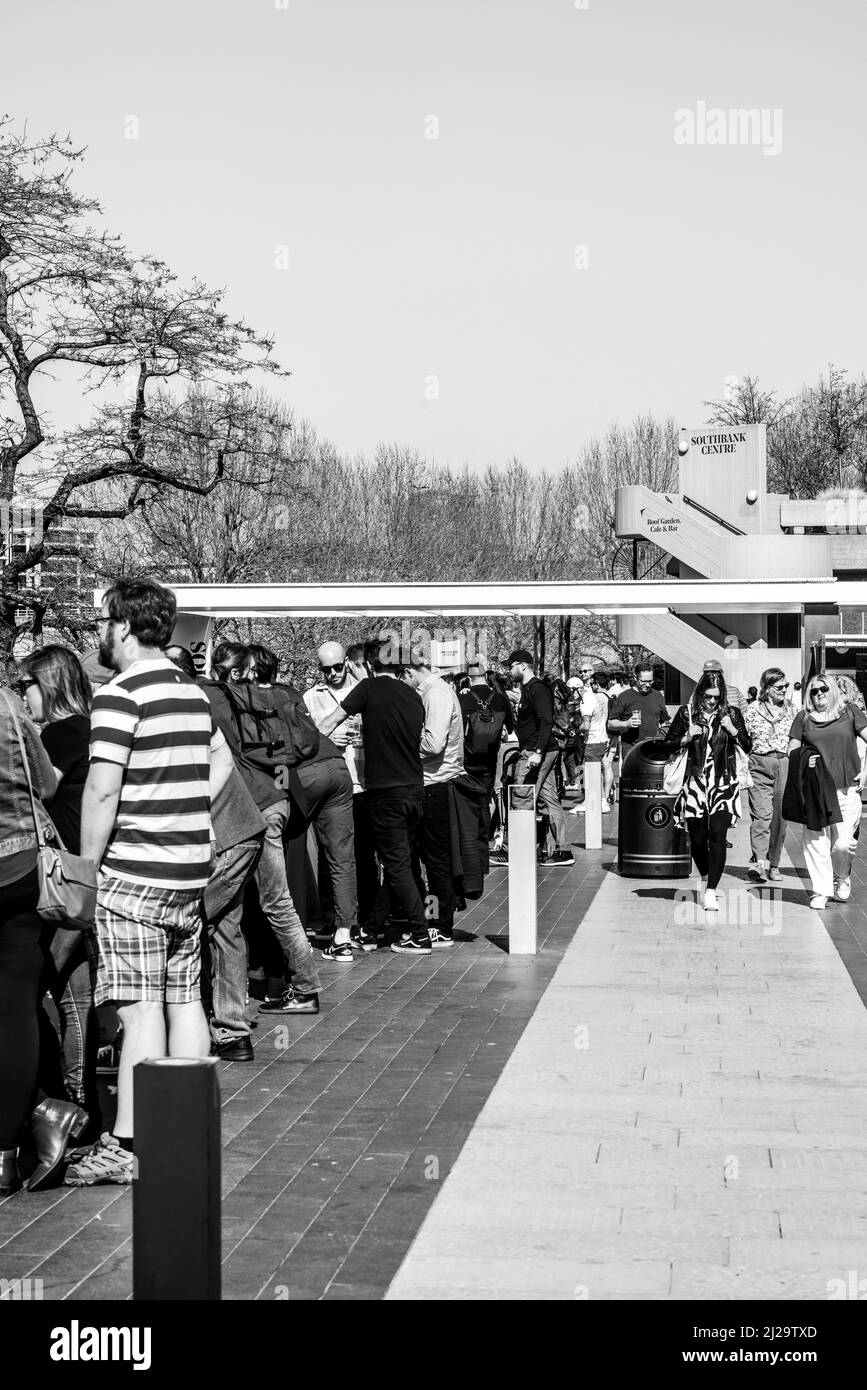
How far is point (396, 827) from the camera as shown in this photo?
9.84 m

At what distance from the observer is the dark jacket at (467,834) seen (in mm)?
10727

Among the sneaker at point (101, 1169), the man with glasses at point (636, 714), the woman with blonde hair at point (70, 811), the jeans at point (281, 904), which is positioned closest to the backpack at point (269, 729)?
the jeans at point (281, 904)

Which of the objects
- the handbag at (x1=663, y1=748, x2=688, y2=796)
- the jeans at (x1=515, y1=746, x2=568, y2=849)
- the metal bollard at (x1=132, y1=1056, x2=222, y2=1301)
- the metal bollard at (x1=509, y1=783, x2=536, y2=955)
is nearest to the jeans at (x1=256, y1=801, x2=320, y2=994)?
the metal bollard at (x1=509, y1=783, x2=536, y2=955)

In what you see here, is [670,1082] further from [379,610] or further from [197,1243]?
[379,610]

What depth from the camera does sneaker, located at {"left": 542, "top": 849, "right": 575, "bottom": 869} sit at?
49.9ft

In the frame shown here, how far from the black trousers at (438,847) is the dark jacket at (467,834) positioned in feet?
0.32

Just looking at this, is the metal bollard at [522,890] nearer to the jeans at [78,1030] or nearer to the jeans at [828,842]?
the jeans at [828,842]

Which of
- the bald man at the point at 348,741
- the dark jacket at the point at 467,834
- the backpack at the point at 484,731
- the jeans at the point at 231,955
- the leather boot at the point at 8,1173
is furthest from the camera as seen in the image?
the backpack at the point at 484,731

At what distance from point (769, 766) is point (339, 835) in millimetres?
5054

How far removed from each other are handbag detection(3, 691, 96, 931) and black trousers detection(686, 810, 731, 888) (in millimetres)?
7140

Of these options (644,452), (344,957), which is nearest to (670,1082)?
(344,957)

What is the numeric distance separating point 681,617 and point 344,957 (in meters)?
36.1

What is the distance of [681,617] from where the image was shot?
44938mm

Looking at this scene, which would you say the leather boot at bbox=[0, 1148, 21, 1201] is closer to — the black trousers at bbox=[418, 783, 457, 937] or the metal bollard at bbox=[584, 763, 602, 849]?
the black trousers at bbox=[418, 783, 457, 937]
